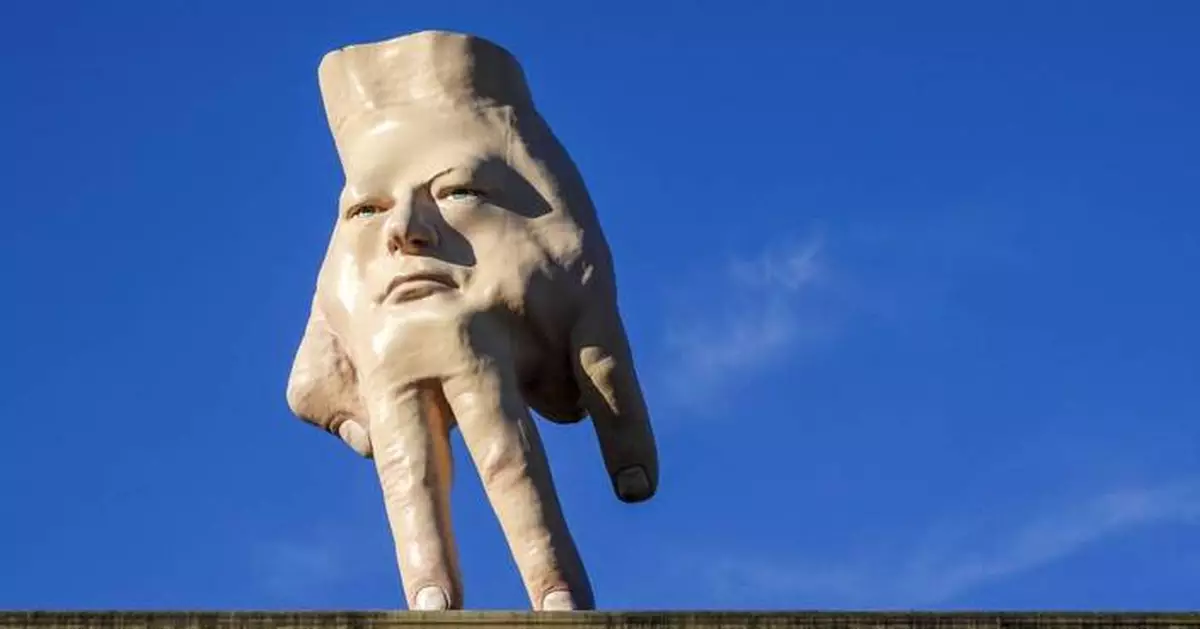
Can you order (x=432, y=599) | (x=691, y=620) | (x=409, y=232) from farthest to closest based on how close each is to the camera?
(x=409, y=232), (x=432, y=599), (x=691, y=620)

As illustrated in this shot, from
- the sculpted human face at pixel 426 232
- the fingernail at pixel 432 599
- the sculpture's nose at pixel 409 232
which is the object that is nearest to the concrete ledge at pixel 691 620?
the fingernail at pixel 432 599

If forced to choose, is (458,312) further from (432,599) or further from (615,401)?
(432,599)

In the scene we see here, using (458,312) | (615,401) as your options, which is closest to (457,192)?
(458,312)

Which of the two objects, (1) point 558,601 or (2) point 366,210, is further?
(2) point 366,210

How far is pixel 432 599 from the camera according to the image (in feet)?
70.1

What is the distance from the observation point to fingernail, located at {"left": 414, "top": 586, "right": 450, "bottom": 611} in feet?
69.9

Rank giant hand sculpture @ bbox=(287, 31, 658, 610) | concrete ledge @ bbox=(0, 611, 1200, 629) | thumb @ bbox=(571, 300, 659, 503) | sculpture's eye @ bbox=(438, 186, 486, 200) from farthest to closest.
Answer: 1. sculpture's eye @ bbox=(438, 186, 486, 200)
2. thumb @ bbox=(571, 300, 659, 503)
3. giant hand sculpture @ bbox=(287, 31, 658, 610)
4. concrete ledge @ bbox=(0, 611, 1200, 629)

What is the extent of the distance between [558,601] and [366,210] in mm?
3267

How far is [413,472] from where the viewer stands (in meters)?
22.0

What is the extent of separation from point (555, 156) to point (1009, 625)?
569cm

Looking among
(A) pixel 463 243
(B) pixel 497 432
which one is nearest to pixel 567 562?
(B) pixel 497 432

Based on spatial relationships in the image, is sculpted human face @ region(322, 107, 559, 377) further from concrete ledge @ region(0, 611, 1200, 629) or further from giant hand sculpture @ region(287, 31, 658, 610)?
concrete ledge @ region(0, 611, 1200, 629)

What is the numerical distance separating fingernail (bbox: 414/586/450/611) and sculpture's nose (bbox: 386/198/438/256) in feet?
7.84

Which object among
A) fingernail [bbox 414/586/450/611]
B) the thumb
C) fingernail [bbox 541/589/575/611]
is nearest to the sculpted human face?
the thumb
